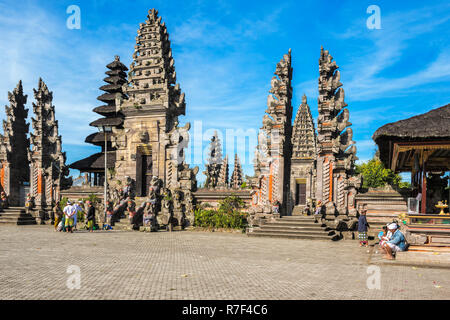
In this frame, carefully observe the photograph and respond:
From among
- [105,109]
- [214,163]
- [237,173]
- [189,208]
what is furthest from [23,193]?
[237,173]

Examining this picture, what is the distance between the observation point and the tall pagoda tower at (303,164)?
34875 mm

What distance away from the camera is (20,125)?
29.6m

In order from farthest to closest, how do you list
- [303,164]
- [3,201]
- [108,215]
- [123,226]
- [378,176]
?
[378,176] → [303,164] → [3,201] → [108,215] → [123,226]

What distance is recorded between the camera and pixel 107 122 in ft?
113

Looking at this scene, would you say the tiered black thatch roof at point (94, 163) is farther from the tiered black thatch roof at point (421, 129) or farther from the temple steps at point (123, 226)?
the tiered black thatch roof at point (421, 129)

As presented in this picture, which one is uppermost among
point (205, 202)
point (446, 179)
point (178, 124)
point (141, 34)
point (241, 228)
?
point (141, 34)

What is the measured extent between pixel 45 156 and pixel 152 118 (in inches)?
370

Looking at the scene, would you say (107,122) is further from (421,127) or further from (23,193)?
(421,127)

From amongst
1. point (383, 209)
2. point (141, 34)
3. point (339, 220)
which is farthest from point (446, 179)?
point (141, 34)

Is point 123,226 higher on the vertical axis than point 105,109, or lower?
lower

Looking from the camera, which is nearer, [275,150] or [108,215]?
[275,150]

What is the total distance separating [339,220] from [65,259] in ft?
39.8

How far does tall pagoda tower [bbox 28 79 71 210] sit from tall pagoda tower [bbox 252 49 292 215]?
15420 mm
